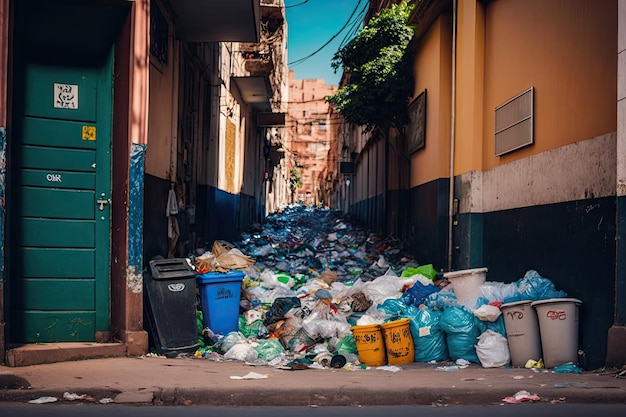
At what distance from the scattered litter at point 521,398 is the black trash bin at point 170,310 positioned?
3626mm

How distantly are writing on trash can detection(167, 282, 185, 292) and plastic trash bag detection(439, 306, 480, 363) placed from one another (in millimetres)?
2953

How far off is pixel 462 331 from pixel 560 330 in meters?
1.07

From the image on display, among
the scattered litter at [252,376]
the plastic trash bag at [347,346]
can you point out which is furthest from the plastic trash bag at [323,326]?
the scattered litter at [252,376]

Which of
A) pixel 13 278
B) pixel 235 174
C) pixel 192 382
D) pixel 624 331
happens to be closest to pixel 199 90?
pixel 235 174

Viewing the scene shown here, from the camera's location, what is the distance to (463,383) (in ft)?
18.9

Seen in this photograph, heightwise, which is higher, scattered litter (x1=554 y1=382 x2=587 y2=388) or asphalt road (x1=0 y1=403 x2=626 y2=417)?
scattered litter (x1=554 y1=382 x2=587 y2=388)

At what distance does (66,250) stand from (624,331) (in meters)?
5.60

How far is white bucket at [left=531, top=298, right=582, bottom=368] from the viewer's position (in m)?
6.34

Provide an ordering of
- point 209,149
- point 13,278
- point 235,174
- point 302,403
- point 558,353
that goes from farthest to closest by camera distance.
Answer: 1. point 235,174
2. point 209,149
3. point 13,278
4. point 558,353
5. point 302,403

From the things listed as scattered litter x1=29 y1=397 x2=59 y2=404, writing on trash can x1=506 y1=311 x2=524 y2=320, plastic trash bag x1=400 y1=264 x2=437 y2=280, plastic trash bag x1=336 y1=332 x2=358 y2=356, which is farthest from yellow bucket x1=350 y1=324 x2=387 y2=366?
plastic trash bag x1=400 y1=264 x2=437 y2=280

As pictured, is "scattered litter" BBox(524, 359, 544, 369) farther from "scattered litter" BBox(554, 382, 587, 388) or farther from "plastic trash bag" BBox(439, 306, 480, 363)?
"scattered litter" BBox(554, 382, 587, 388)

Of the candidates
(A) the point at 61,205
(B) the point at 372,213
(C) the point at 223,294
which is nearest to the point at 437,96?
(C) the point at 223,294

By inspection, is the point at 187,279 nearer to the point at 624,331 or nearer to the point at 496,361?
the point at 496,361

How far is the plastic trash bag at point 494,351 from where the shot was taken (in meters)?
6.77
